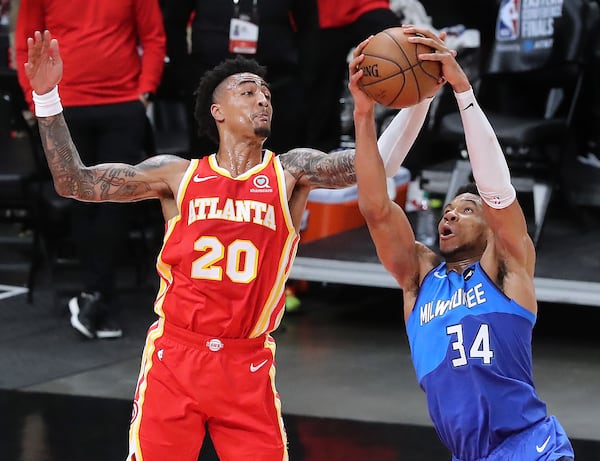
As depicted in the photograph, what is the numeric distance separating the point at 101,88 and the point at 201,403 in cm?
307

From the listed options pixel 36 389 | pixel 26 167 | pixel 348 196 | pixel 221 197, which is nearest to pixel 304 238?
pixel 348 196

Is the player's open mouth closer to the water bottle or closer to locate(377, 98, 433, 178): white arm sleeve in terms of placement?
locate(377, 98, 433, 178): white arm sleeve

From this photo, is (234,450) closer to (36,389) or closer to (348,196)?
(36,389)

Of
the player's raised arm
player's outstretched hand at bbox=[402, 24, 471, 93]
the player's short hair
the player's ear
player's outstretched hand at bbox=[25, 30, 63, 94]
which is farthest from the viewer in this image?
the player's short hair

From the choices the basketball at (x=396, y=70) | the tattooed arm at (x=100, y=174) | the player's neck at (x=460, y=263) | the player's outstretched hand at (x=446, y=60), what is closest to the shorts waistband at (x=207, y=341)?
the tattooed arm at (x=100, y=174)

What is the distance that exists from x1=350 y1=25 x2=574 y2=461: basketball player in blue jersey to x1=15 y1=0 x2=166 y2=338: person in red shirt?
123 inches

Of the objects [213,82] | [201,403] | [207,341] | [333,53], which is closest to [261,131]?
[213,82]

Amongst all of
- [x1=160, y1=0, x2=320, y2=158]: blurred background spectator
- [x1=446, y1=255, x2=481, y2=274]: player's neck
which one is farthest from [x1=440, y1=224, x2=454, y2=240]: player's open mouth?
[x1=160, y1=0, x2=320, y2=158]: blurred background spectator

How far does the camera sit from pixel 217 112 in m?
4.49

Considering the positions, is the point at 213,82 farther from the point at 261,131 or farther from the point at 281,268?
the point at 281,268

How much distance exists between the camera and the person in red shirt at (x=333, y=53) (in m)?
7.53

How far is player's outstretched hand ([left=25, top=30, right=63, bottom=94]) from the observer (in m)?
4.09

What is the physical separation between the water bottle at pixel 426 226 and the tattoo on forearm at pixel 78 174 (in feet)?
10.6

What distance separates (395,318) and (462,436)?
12.9 ft
